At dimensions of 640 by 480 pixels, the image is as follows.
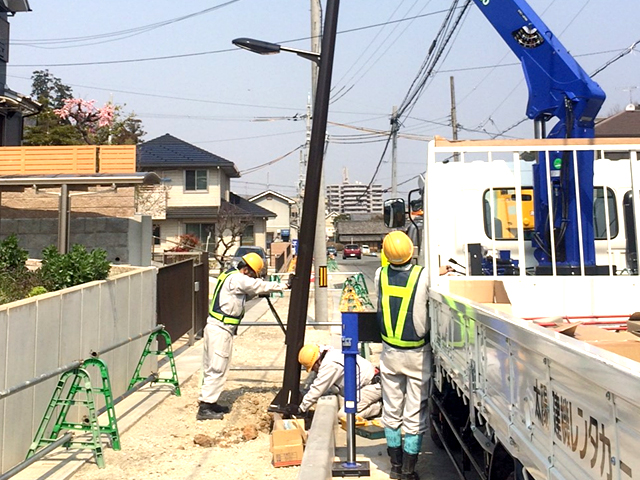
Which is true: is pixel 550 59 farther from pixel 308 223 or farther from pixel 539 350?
pixel 539 350

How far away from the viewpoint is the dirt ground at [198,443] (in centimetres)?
553

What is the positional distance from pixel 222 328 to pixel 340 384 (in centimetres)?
149

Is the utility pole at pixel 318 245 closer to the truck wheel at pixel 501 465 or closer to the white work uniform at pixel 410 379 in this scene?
the white work uniform at pixel 410 379

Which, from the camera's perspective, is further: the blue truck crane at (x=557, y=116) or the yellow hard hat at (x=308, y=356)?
the yellow hard hat at (x=308, y=356)

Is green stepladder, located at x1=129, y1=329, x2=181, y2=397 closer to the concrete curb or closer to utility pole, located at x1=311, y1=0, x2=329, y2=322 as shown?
the concrete curb

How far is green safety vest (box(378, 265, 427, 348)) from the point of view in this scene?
17.3 ft

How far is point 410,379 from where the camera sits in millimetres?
5312

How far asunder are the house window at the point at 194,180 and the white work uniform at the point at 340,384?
1212 inches

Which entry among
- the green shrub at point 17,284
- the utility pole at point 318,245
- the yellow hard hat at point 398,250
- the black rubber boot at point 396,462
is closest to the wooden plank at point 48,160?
the utility pole at point 318,245

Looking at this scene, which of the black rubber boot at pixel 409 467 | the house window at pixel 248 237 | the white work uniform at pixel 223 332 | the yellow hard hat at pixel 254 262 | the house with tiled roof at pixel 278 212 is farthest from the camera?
the house with tiled roof at pixel 278 212

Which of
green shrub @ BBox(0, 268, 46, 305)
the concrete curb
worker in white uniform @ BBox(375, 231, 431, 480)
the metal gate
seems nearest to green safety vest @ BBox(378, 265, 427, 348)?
worker in white uniform @ BBox(375, 231, 431, 480)

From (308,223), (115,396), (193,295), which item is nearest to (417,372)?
(308,223)

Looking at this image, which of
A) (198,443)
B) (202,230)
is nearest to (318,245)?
(198,443)

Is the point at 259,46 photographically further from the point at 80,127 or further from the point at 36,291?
the point at 80,127
